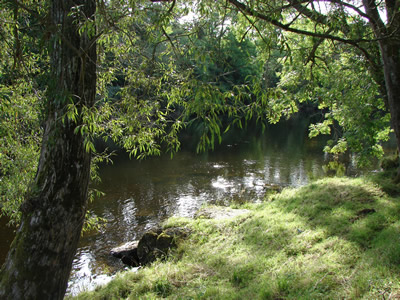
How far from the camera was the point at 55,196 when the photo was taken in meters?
3.26

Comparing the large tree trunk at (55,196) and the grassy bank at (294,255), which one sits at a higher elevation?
the large tree trunk at (55,196)

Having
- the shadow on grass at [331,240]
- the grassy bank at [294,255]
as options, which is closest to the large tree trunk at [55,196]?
the grassy bank at [294,255]

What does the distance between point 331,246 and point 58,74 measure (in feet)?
15.3

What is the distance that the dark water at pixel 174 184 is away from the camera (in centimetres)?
868

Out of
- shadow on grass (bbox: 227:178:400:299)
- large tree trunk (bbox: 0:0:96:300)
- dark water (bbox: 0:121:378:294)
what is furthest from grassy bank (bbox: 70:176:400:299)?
dark water (bbox: 0:121:378:294)

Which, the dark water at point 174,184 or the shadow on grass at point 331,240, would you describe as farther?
the dark water at point 174,184

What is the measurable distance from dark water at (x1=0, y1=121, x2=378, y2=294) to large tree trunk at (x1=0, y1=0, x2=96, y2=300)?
3630mm

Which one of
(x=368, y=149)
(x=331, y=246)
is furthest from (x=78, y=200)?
(x=368, y=149)

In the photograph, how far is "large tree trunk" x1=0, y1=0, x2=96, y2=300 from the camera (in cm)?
318

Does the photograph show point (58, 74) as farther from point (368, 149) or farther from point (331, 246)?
point (368, 149)

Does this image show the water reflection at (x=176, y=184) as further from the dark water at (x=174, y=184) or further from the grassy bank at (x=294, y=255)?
the grassy bank at (x=294, y=255)

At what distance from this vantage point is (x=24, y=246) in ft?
10.5

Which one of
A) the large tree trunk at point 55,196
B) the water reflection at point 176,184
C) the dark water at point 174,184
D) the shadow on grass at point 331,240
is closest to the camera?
the large tree trunk at point 55,196

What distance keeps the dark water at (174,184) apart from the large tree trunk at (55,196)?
11.9 feet
